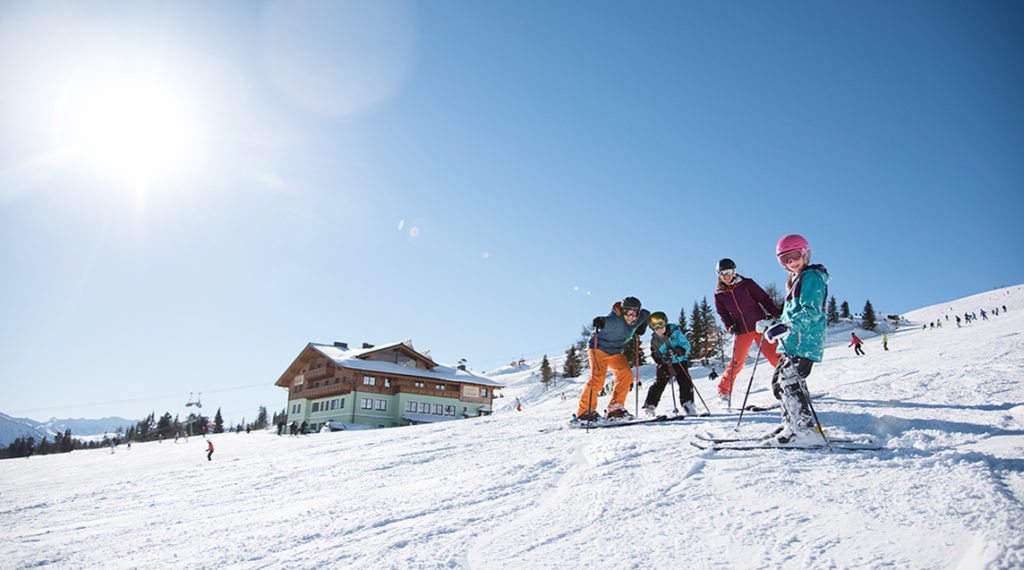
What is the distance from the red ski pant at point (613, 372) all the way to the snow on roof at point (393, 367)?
36.9 meters

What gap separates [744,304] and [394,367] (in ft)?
132

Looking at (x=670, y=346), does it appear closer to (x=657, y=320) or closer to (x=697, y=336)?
(x=657, y=320)

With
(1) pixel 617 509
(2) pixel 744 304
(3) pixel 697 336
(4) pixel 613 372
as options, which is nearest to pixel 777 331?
(1) pixel 617 509

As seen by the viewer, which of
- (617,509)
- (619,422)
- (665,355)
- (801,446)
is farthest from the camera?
(665,355)

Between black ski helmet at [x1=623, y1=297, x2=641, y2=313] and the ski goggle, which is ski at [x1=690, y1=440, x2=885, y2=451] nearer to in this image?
the ski goggle

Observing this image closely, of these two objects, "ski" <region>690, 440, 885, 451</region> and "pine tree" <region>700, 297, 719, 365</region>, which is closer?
"ski" <region>690, 440, 885, 451</region>

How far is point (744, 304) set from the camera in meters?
7.32

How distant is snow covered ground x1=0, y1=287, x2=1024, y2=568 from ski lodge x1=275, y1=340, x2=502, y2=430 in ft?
121

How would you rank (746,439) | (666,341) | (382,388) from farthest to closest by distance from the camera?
(382,388) < (666,341) < (746,439)

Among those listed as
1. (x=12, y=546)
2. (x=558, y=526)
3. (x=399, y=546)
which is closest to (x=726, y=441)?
(x=558, y=526)

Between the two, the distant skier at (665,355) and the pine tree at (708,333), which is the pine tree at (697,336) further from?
the distant skier at (665,355)

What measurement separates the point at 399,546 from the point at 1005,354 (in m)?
11.2

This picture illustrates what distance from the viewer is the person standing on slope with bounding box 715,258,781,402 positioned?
23.9 feet

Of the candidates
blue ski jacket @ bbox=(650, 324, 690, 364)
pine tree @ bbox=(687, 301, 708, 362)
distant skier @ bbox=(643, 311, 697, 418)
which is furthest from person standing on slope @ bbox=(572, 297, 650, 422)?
pine tree @ bbox=(687, 301, 708, 362)
